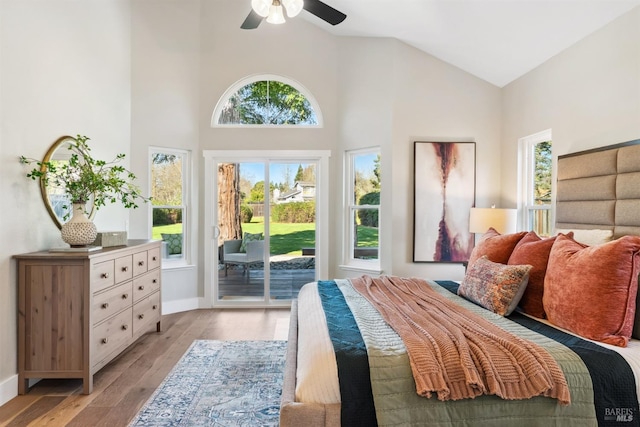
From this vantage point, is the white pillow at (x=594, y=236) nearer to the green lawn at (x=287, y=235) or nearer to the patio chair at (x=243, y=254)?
the green lawn at (x=287, y=235)

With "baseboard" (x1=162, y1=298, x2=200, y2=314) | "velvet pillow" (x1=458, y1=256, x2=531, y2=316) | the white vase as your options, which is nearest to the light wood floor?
"baseboard" (x1=162, y1=298, x2=200, y2=314)

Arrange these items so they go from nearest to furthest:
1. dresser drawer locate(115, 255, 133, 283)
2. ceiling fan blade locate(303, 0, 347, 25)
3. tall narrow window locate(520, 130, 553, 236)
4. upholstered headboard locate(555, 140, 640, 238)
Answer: upholstered headboard locate(555, 140, 640, 238) < ceiling fan blade locate(303, 0, 347, 25) < dresser drawer locate(115, 255, 133, 283) < tall narrow window locate(520, 130, 553, 236)

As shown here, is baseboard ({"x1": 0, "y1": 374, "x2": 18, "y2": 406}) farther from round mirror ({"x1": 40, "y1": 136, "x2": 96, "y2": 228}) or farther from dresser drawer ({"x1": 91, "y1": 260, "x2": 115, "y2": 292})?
round mirror ({"x1": 40, "y1": 136, "x2": 96, "y2": 228})

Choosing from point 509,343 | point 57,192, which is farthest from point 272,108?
point 509,343

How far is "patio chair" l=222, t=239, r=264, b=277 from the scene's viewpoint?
5.11 m

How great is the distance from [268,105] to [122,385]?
11.8 ft

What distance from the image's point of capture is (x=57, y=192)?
308 cm

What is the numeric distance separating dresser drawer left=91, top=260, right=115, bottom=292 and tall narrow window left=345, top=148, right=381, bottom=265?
9.39 feet

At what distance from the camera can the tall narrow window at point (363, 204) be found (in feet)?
15.9

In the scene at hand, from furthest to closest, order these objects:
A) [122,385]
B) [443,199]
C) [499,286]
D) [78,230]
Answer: [443,199] → [78,230] → [122,385] → [499,286]

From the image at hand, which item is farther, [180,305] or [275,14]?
[180,305]

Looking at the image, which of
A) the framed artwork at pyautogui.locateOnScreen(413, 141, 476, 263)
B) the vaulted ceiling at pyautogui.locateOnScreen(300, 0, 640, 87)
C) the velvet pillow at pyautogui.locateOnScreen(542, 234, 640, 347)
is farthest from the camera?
the framed artwork at pyautogui.locateOnScreen(413, 141, 476, 263)

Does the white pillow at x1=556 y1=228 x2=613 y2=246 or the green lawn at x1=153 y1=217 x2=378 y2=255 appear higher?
the white pillow at x1=556 y1=228 x2=613 y2=246

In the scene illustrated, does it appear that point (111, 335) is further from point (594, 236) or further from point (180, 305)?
point (594, 236)
